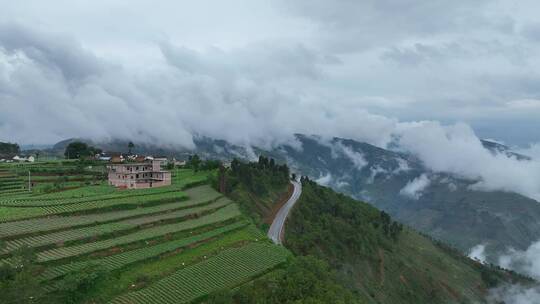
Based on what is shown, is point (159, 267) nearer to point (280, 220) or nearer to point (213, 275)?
point (213, 275)

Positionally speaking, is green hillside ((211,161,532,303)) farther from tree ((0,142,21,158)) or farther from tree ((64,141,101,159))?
tree ((0,142,21,158))

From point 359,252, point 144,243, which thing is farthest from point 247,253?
point 359,252

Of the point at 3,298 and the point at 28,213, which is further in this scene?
the point at 28,213

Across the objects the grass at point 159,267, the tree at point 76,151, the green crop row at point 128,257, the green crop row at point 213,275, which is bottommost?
the green crop row at point 213,275

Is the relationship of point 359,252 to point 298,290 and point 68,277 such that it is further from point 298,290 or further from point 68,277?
point 68,277

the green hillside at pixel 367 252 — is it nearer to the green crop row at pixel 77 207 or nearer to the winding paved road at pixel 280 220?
the winding paved road at pixel 280 220

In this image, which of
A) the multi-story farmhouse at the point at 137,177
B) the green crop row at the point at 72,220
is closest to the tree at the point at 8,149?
the multi-story farmhouse at the point at 137,177
